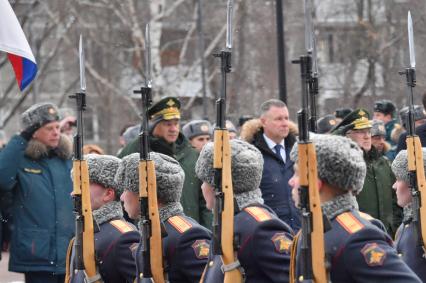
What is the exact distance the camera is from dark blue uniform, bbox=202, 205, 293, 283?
19.2 ft

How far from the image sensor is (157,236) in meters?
6.41

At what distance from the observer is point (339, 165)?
17.1ft

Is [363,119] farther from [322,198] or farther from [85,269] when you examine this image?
[322,198]

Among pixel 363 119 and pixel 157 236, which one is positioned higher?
pixel 363 119

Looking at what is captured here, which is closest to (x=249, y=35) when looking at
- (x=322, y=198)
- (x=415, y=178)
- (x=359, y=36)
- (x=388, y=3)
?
(x=359, y=36)

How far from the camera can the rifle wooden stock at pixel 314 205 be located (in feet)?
16.7

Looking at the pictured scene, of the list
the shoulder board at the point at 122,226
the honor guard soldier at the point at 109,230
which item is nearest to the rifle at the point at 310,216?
the honor guard soldier at the point at 109,230

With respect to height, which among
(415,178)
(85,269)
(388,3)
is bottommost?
(85,269)

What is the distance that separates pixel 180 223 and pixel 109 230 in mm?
553

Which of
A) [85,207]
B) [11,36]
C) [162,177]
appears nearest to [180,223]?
[162,177]

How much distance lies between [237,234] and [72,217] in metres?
3.79

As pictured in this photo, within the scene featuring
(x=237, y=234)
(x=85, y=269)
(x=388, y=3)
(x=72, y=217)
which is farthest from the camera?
(x=388, y=3)

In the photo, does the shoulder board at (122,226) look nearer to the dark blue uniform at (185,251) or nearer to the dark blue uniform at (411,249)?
the dark blue uniform at (185,251)

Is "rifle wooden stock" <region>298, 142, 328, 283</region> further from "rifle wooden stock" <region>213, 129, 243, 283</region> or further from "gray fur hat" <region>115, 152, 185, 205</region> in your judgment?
"gray fur hat" <region>115, 152, 185, 205</region>
